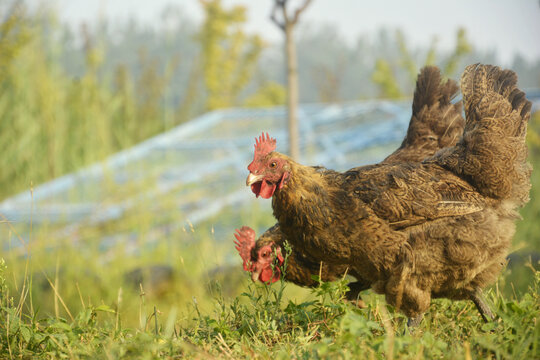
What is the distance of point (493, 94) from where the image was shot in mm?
3244

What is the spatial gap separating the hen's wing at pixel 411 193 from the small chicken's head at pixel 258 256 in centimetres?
76

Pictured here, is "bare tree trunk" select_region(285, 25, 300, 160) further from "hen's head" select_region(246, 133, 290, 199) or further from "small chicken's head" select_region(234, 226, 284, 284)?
"hen's head" select_region(246, 133, 290, 199)

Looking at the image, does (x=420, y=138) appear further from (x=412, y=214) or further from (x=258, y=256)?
(x=258, y=256)

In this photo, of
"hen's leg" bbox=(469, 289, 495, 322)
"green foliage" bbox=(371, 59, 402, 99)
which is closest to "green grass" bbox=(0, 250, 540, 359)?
"hen's leg" bbox=(469, 289, 495, 322)

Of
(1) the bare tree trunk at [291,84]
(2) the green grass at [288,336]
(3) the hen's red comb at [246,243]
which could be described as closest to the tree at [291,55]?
(1) the bare tree trunk at [291,84]

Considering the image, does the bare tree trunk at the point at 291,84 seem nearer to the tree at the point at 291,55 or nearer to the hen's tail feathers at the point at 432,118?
the tree at the point at 291,55

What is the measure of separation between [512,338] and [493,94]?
178 cm

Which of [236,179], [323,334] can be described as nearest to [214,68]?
[236,179]

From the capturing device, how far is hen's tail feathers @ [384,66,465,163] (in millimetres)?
3695

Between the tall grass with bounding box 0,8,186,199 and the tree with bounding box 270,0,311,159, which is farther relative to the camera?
the tall grass with bounding box 0,8,186,199

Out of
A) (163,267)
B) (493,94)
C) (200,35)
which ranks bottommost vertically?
(163,267)

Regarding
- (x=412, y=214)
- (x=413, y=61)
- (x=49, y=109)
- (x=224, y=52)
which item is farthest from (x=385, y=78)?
(x=412, y=214)

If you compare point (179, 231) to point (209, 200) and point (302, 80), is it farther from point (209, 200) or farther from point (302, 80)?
point (302, 80)

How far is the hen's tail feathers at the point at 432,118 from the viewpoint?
12.1ft
